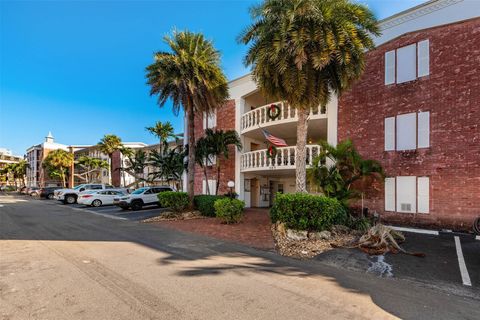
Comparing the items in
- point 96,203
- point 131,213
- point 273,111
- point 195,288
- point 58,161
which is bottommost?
point 96,203

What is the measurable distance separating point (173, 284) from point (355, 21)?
11.3 metres

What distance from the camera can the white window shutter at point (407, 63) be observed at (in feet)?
46.9

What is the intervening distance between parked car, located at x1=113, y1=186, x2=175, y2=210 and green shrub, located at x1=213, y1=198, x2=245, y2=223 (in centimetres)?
1105

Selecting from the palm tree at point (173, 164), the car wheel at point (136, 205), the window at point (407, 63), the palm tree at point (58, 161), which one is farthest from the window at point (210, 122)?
the palm tree at point (58, 161)

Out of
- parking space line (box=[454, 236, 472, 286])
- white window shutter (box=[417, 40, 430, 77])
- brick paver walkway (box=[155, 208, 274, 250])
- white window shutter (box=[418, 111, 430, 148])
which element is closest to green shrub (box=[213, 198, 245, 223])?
brick paver walkway (box=[155, 208, 274, 250])

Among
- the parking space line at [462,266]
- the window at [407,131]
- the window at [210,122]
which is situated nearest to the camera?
the parking space line at [462,266]

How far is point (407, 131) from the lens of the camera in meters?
14.3

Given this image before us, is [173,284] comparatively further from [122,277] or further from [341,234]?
[341,234]

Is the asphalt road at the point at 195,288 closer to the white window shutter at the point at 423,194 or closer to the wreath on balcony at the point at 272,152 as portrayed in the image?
the white window shutter at the point at 423,194

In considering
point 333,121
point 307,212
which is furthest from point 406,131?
point 307,212

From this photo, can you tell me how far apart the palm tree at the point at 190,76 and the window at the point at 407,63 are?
910 cm

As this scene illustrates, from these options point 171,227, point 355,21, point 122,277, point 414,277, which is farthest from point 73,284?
point 355,21

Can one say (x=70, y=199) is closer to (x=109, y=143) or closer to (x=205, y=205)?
(x=109, y=143)

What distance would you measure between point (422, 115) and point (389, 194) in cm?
402
